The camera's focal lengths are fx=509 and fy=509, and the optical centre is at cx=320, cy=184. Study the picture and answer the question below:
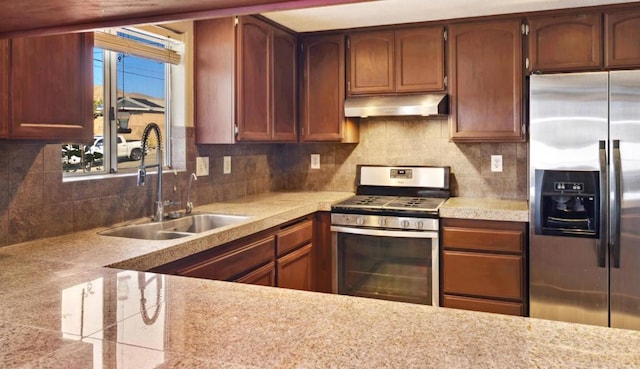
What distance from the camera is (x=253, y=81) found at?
10.8ft

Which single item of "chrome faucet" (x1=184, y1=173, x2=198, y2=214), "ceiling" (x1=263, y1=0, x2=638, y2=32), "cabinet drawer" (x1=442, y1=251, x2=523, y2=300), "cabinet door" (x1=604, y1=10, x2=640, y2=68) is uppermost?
"ceiling" (x1=263, y1=0, x2=638, y2=32)

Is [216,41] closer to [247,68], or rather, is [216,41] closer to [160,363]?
[247,68]

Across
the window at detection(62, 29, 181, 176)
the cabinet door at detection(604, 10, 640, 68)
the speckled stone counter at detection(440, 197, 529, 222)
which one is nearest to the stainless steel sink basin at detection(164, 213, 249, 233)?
the window at detection(62, 29, 181, 176)

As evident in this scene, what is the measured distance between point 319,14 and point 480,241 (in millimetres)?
1803

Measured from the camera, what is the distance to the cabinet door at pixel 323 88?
3814 mm

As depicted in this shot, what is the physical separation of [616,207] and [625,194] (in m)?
0.08

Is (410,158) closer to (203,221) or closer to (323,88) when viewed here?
(323,88)

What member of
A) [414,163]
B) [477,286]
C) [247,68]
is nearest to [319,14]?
[247,68]

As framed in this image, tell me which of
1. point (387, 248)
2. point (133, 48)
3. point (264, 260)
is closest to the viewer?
point (133, 48)

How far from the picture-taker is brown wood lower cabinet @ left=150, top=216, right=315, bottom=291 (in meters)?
2.24

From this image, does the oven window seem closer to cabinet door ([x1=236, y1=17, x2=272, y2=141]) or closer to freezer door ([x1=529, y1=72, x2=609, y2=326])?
freezer door ([x1=529, y1=72, x2=609, y2=326])

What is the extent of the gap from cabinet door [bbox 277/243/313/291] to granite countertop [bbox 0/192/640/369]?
1545 mm

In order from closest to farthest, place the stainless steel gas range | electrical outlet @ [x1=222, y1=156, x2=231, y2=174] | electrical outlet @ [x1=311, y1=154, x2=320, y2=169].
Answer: the stainless steel gas range < electrical outlet @ [x1=222, y1=156, x2=231, y2=174] < electrical outlet @ [x1=311, y1=154, x2=320, y2=169]

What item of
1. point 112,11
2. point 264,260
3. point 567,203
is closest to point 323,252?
point 264,260
